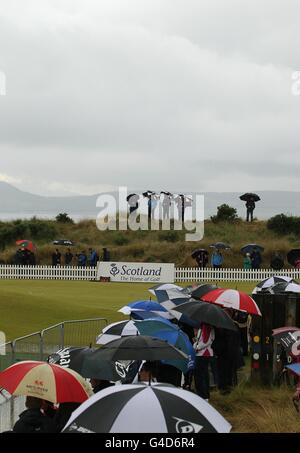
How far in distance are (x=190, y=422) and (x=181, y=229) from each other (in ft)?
179

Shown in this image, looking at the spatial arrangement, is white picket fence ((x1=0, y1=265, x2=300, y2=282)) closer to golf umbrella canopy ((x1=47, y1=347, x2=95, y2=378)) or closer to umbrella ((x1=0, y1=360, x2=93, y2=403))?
golf umbrella canopy ((x1=47, y1=347, x2=95, y2=378))

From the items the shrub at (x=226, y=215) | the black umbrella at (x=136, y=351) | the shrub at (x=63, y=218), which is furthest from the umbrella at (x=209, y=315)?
the shrub at (x=63, y=218)

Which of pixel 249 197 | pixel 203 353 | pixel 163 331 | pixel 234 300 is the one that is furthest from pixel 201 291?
pixel 249 197

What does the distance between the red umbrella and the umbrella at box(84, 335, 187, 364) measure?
382cm

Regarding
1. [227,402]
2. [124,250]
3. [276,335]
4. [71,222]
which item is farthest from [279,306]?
[71,222]

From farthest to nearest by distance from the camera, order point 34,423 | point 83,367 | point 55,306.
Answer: point 55,306
point 83,367
point 34,423

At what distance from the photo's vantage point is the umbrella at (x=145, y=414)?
210 inches

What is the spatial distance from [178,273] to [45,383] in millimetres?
33322

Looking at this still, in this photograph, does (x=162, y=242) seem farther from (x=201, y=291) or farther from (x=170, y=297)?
(x=201, y=291)

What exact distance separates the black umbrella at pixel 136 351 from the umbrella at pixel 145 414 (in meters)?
2.40

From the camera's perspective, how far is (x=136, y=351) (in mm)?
8180

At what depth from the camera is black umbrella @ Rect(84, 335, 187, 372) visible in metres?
8.12

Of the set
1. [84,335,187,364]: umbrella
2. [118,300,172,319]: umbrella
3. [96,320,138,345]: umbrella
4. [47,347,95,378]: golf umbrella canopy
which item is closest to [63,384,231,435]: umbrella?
[84,335,187,364]: umbrella
